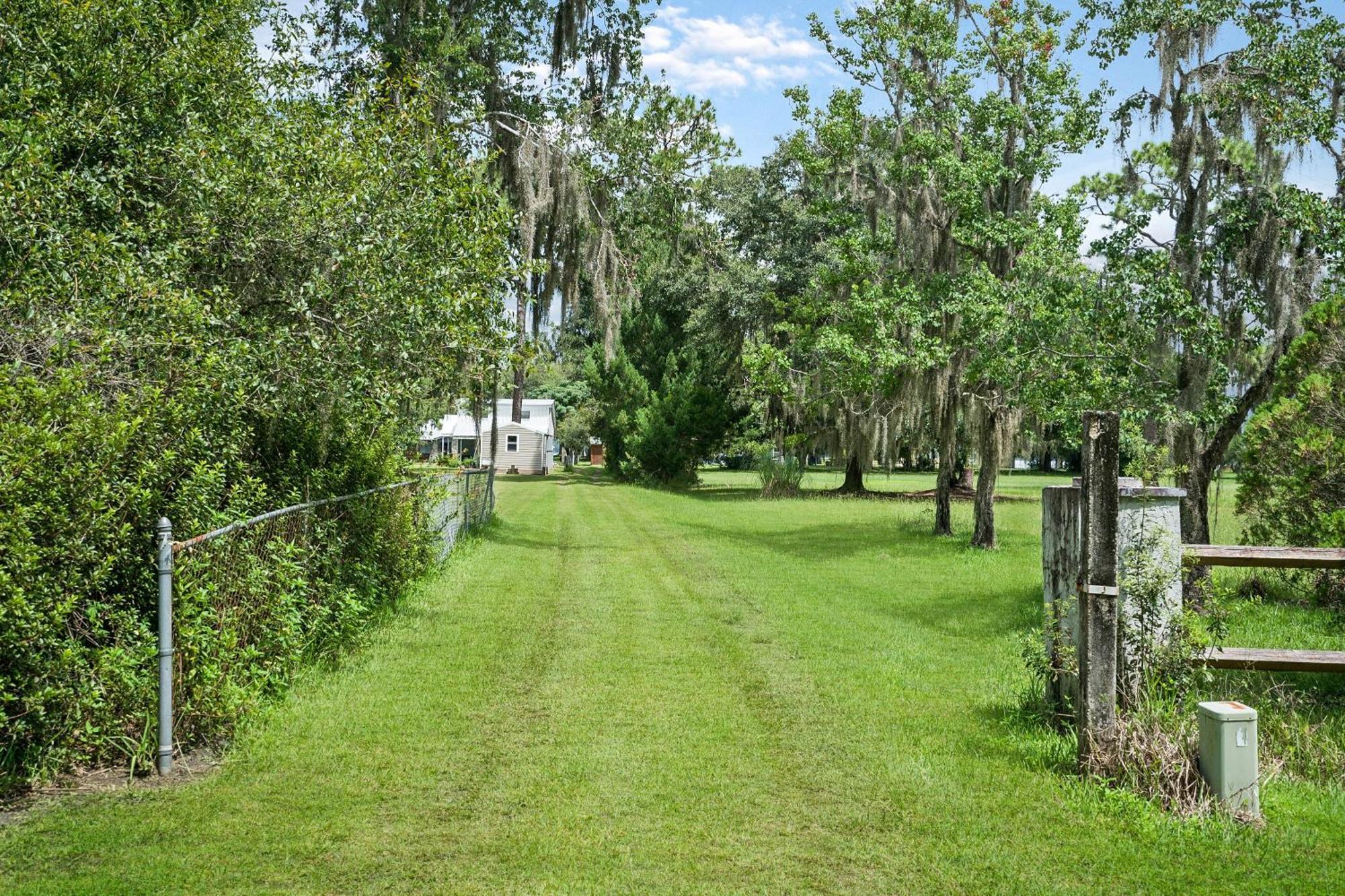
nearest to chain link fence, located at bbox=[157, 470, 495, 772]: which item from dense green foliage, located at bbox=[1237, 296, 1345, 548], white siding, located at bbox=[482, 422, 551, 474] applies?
dense green foliage, located at bbox=[1237, 296, 1345, 548]

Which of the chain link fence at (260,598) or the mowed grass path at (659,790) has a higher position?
the chain link fence at (260,598)

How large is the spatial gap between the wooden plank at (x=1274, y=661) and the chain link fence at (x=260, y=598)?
5548mm

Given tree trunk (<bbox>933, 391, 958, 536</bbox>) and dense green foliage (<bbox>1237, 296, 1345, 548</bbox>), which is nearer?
dense green foliage (<bbox>1237, 296, 1345, 548</bbox>)

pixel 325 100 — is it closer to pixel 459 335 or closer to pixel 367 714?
pixel 459 335

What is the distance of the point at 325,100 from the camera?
393 inches

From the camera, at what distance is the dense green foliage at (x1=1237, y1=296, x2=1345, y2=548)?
367 inches

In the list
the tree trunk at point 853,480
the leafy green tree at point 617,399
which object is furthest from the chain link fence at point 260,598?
the leafy green tree at point 617,399

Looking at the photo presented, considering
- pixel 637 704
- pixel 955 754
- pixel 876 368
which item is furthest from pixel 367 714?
pixel 876 368

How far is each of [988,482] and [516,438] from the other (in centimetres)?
4320

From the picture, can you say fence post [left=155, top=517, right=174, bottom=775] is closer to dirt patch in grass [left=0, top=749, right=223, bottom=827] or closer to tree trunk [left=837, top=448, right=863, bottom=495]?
dirt patch in grass [left=0, top=749, right=223, bottom=827]

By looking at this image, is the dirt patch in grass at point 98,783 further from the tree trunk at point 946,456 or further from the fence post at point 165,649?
the tree trunk at point 946,456

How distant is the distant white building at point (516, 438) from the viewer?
5594 centimetres

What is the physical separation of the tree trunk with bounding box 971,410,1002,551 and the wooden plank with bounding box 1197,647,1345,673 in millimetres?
11845

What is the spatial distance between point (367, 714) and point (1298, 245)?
11.1 m
